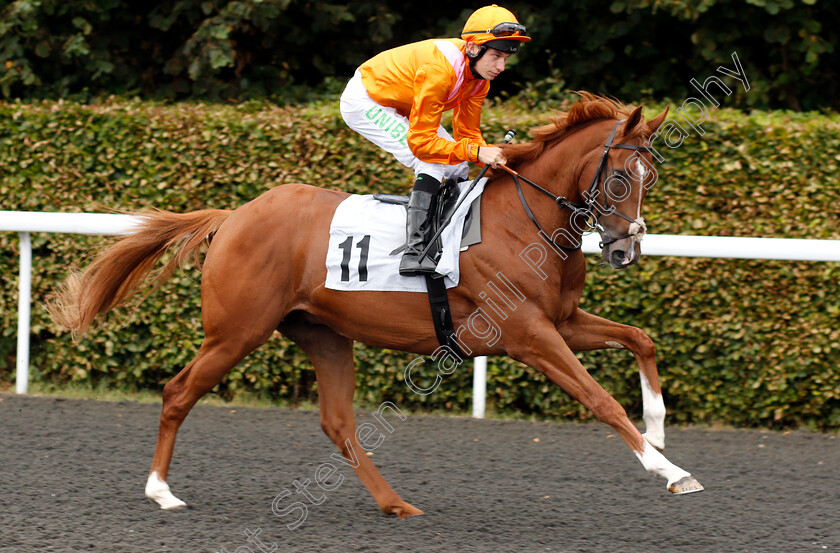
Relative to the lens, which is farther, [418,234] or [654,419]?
[418,234]

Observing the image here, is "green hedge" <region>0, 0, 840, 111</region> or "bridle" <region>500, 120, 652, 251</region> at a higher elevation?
"green hedge" <region>0, 0, 840, 111</region>

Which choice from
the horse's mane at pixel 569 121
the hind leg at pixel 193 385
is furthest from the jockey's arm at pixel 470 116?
the hind leg at pixel 193 385

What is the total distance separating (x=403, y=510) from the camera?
411 cm

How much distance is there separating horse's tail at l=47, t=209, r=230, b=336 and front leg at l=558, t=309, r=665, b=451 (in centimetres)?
179

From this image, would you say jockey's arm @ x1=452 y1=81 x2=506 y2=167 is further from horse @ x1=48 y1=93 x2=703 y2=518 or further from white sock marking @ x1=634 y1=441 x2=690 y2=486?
white sock marking @ x1=634 y1=441 x2=690 y2=486

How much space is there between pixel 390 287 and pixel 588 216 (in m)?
0.92

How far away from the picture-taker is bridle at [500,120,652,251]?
145 inches

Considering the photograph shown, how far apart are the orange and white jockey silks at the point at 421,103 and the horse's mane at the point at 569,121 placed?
19cm

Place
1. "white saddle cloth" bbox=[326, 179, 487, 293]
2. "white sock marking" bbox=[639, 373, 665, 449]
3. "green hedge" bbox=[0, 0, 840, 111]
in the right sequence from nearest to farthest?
"white sock marking" bbox=[639, 373, 665, 449] < "white saddle cloth" bbox=[326, 179, 487, 293] < "green hedge" bbox=[0, 0, 840, 111]

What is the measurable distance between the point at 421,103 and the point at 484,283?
2.66ft

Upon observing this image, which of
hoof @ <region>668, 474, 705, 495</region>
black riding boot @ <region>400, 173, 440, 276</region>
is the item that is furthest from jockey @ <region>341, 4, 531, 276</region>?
hoof @ <region>668, 474, 705, 495</region>

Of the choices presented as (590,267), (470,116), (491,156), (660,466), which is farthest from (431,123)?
(590,267)

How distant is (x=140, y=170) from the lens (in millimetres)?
6262

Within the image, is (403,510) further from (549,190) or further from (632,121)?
(632,121)
